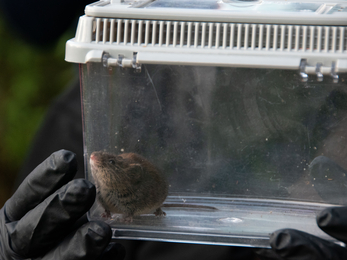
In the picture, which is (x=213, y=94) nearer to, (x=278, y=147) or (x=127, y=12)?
(x=278, y=147)

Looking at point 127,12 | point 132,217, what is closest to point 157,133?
point 132,217

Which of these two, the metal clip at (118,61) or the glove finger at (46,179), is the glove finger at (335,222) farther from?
the glove finger at (46,179)

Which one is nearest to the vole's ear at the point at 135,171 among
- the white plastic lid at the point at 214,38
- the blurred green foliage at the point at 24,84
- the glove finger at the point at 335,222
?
the white plastic lid at the point at 214,38

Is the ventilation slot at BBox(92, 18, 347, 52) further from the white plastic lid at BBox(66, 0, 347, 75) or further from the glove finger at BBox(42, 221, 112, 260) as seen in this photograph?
the glove finger at BBox(42, 221, 112, 260)

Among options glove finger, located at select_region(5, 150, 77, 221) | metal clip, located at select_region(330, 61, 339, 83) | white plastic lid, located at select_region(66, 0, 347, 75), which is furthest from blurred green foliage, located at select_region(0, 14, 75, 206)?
metal clip, located at select_region(330, 61, 339, 83)

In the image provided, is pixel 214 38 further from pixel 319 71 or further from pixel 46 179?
pixel 46 179

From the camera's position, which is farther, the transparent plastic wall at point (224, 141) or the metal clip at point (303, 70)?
the transparent plastic wall at point (224, 141)

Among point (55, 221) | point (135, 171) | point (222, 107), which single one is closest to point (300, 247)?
point (222, 107)
